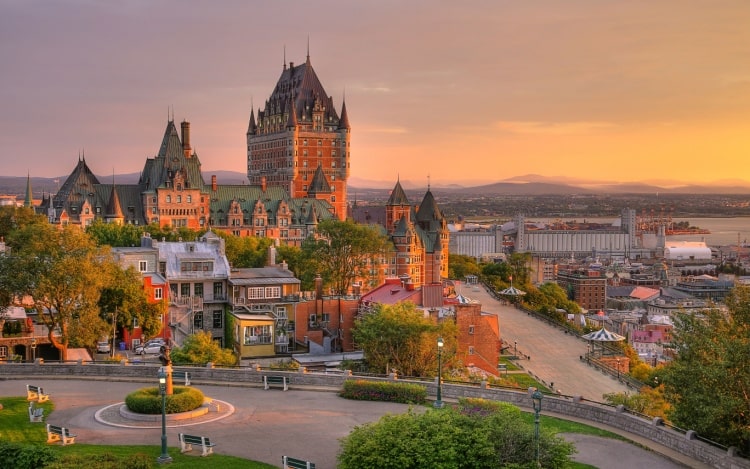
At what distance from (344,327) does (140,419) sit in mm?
29454

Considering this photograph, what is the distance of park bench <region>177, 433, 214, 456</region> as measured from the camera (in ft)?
93.5

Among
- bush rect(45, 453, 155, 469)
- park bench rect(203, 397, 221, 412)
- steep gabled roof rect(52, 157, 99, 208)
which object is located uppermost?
steep gabled roof rect(52, 157, 99, 208)

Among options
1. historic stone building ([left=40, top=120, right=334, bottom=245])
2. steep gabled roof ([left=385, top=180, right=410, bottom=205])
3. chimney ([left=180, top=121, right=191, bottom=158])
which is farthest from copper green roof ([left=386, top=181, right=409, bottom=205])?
chimney ([left=180, top=121, right=191, bottom=158])

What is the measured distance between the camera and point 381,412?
112ft

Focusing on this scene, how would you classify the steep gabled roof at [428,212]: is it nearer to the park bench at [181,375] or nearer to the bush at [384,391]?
the park bench at [181,375]

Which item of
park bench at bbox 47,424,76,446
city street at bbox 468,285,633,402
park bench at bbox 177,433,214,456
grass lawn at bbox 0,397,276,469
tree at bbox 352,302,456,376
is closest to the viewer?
grass lawn at bbox 0,397,276,469

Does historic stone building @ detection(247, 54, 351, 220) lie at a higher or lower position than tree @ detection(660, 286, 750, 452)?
higher

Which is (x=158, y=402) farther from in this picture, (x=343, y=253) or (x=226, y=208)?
(x=226, y=208)

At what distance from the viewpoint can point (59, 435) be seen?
29.8 m

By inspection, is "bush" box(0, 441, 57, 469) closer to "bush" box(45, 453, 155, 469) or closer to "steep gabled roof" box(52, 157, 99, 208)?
"bush" box(45, 453, 155, 469)

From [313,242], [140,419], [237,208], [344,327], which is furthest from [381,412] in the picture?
[237,208]

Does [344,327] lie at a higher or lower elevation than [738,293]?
→ lower

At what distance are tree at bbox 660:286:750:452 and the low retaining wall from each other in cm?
67

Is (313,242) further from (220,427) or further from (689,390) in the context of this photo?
(689,390)
